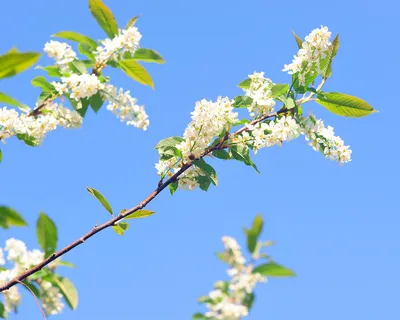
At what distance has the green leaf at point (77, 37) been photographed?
353 centimetres

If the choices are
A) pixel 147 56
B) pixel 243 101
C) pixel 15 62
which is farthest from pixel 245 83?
pixel 15 62

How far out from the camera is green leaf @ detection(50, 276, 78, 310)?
10.8ft

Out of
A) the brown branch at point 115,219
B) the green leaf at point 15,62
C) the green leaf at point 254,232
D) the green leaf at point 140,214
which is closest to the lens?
the green leaf at point 15,62

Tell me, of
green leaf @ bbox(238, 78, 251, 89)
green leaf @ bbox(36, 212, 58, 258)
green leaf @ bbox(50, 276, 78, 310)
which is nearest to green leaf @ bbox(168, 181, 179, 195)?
green leaf @ bbox(36, 212, 58, 258)

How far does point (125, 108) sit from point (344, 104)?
5.07ft

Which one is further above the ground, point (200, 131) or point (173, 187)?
point (200, 131)

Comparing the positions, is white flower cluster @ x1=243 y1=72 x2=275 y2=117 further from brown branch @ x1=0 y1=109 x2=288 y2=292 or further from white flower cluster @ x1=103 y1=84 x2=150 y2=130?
white flower cluster @ x1=103 y1=84 x2=150 y2=130

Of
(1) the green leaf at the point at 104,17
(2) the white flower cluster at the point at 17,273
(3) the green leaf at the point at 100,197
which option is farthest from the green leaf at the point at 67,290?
(1) the green leaf at the point at 104,17

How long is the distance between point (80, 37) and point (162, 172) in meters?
1.35

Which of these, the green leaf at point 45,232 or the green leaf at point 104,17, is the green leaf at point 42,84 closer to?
the green leaf at point 104,17

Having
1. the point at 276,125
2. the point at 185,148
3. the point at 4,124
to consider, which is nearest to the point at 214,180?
the point at 185,148

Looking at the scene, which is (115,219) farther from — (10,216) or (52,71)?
(52,71)

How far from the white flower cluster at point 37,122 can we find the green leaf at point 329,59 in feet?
5.57

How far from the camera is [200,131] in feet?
8.95
